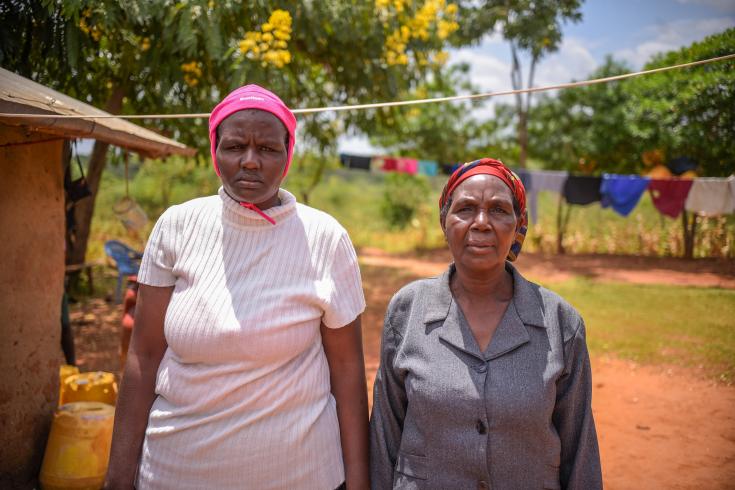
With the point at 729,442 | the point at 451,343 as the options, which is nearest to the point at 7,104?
the point at 451,343

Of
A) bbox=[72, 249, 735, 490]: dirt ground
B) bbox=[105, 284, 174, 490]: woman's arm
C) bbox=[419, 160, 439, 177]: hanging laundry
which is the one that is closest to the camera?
bbox=[105, 284, 174, 490]: woman's arm

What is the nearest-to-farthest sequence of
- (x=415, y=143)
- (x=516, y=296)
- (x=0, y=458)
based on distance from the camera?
(x=516, y=296) < (x=0, y=458) < (x=415, y=143)

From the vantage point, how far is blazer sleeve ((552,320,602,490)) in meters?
1.59

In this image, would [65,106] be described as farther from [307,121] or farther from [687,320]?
[687,320]

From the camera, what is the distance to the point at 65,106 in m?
3.01

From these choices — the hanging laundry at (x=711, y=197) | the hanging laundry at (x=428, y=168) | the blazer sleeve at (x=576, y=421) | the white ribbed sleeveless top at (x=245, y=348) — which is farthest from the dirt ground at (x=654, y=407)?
the hanging laundry at (x=428, y=168)

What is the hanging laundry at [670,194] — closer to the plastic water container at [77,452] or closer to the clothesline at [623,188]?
the clothesline at [623,188]

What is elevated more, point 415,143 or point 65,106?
point 415,143

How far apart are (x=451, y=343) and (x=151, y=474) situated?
3.08 ft

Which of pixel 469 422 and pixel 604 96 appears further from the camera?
pixel 604 96

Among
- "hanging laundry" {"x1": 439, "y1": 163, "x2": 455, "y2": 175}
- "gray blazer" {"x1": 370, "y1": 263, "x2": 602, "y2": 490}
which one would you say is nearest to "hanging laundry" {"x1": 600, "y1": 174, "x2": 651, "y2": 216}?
"hanging laundry" {"x1": 439, "y1": 163, "x2": 455, "y2": 175}

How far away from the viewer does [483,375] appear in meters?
1.57

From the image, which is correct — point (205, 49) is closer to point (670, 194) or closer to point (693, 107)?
point (693, 107)

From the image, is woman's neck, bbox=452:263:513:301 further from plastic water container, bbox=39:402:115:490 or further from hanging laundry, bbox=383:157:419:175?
hanging laundry, bbox=383:157:419:175
